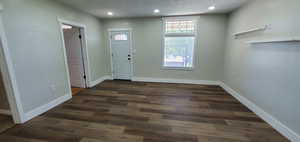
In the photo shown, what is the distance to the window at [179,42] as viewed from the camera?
13.4ft

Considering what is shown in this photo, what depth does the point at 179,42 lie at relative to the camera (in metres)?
4.25

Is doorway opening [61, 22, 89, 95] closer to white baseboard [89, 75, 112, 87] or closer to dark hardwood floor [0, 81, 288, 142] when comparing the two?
white baseboard [89, 75, 112, 87]

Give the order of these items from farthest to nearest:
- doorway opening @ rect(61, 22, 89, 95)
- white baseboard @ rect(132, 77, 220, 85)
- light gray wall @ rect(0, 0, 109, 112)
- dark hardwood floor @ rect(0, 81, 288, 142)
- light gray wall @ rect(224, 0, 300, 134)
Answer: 1. white baseboard @ rect(132, 77, 220, 85)
2. doorway opening @ rect(61, 22, 89, 95)
3. light gray wall @ rect(0, 0, 109, 112)
4. dark hardwood floor @ rect(0, 81, 288, 142)
5. light gray wall @ rect(224, 0, 300, 134)

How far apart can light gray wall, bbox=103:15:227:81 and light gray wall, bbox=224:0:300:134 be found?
32.7 inches

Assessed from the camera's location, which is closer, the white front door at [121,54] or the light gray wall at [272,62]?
the light gray wall at [272,62]

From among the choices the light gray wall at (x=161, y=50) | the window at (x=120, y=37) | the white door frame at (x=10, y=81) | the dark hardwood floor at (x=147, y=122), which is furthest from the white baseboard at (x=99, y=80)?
the white door frame at (x=10, y=81)

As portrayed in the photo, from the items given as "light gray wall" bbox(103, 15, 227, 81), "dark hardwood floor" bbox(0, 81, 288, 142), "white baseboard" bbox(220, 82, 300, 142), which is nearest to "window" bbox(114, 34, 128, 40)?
"light gray wall" bbox(103, 15, 227, 81)

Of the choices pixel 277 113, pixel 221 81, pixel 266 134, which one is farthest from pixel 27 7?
pixel 221 81

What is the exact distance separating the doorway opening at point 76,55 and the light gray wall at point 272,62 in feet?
14.2

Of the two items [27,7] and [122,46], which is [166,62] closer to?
[122,46]

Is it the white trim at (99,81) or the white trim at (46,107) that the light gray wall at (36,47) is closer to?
the white trim at (46,107)

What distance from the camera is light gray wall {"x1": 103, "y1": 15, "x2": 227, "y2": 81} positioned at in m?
3.94

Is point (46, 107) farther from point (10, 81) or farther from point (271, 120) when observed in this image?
point (271, 120)

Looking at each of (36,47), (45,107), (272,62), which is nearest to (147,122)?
(45,107)
